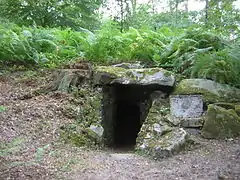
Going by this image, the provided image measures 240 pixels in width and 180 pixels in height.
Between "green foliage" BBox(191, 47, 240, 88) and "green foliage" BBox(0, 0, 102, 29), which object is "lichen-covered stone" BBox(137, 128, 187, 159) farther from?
"green foliage" BBox(0, 0, 102, 29)

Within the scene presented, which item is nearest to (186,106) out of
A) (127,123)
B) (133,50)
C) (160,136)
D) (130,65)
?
(160,136)

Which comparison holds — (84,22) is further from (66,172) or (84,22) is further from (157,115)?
(66,172)

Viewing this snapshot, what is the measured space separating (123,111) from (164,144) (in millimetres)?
3907

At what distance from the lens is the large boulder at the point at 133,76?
20.0 ft

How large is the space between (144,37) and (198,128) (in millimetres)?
3826

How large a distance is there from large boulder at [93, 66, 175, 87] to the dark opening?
1.65m

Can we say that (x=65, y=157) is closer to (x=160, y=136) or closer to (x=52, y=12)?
(x=160, y=136)

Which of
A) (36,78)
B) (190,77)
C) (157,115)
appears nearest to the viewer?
(157,115)

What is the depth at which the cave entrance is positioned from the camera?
270 inches

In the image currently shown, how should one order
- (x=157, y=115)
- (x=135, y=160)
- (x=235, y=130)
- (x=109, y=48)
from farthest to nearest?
(x=109, y=48) < (x=157, y=115) < (x=235, y=130) < (x=135, y=160)

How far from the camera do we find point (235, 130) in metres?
4.98

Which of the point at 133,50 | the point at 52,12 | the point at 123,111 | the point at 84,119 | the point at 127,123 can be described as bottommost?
the point at 127,123

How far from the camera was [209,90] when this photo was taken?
5.84 m

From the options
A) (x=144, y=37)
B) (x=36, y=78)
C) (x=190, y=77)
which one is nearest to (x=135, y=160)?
(x=190, y=77)
